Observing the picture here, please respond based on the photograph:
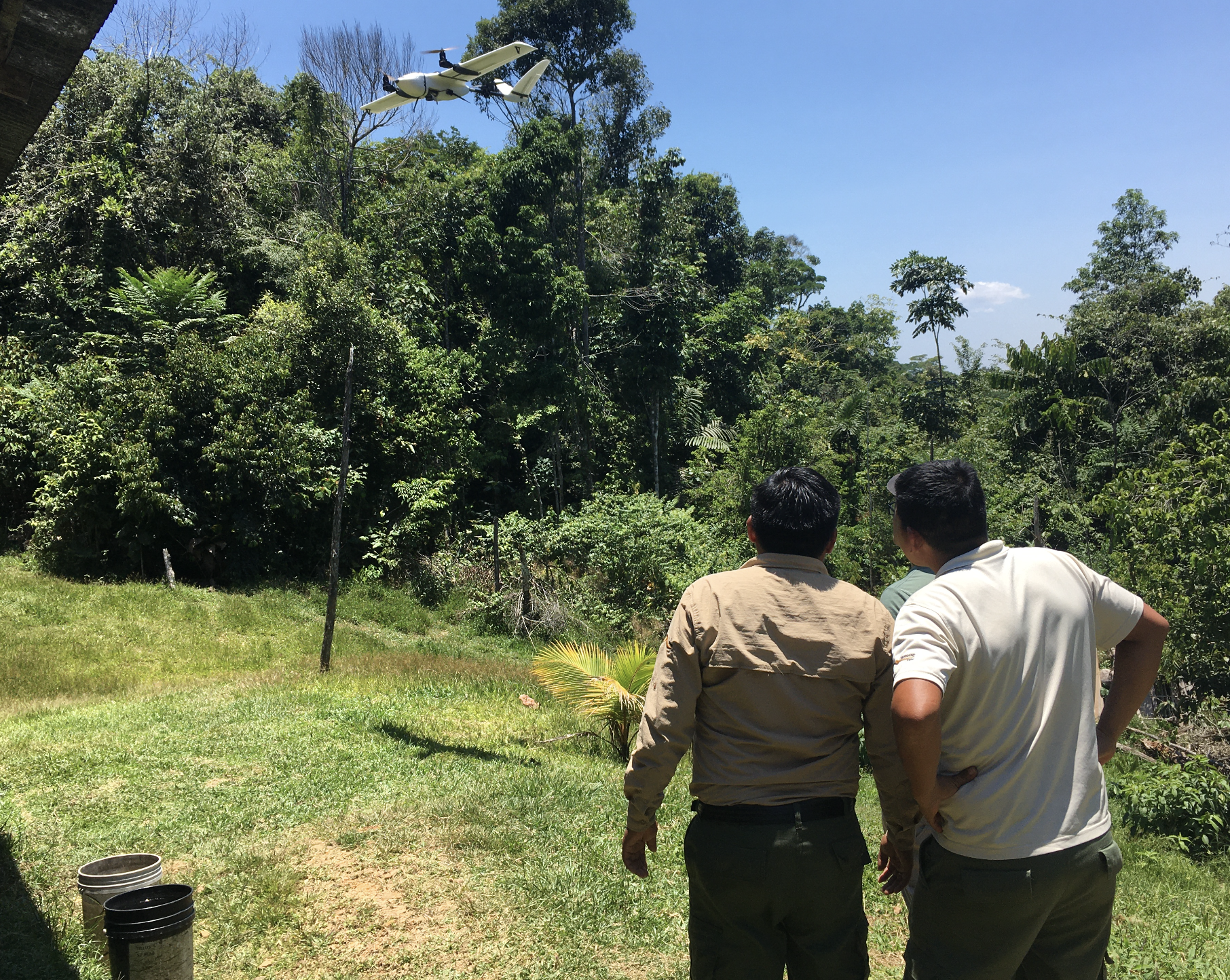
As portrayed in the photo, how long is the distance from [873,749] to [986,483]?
22.5 metres

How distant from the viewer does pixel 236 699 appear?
8.67 m

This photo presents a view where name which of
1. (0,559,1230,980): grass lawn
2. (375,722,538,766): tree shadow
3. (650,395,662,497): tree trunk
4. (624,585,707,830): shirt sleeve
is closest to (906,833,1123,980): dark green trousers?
(624,585,707,830): shirt sleeve

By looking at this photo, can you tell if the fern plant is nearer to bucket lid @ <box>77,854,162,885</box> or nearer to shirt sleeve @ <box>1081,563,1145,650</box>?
bucket lid @ <box>77,854,162,885</box>

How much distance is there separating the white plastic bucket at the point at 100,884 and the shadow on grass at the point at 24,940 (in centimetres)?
16

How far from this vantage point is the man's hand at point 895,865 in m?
2.46

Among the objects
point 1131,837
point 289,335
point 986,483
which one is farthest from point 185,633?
point 986,483

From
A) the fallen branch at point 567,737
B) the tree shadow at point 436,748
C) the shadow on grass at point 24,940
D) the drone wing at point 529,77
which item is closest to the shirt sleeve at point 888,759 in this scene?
the shadow on grass at point 24,940

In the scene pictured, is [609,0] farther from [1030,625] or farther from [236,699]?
[1030,625]

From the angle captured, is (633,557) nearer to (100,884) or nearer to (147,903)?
(100,884)

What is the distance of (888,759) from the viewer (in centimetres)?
238

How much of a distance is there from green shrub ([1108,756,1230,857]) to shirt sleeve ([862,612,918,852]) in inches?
232

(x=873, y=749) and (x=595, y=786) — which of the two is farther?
(x=595, y=786)

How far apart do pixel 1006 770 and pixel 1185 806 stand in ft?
20.4

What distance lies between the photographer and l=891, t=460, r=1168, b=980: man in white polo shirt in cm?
210
